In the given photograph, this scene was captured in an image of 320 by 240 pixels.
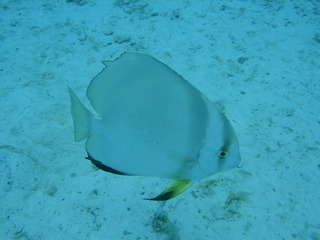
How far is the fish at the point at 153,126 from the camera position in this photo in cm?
129

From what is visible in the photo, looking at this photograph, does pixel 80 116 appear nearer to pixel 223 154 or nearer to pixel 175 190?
pixel 175 190

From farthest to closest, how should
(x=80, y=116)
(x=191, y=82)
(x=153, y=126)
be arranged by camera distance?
(x=191, y=82), (x=80, y=116), (x=153, y=126)

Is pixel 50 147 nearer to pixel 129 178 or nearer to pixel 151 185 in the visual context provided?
pixel 129 178

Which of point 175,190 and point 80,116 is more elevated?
point 80,116

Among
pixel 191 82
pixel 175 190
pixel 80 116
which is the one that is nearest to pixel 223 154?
pixel 175 190

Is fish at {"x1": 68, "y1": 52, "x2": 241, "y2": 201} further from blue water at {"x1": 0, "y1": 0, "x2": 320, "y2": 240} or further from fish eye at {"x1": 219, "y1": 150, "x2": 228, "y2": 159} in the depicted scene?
blue water at {"x1": 0, "y1": 0, "x2": 320, "y2": 240}

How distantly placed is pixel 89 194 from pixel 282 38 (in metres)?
4.34

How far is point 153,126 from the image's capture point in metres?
1.30

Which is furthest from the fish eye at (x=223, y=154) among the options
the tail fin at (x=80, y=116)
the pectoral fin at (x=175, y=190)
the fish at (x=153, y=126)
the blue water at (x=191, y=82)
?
the blue water at (x=191, y=82)

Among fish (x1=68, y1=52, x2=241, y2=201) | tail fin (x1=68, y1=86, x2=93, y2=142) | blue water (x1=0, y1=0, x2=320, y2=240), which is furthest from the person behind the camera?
blue water (x1=0, y1=0, x2=320, y2=240)

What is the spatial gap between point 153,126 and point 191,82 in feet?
8.49

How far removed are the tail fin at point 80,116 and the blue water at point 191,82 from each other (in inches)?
49.5

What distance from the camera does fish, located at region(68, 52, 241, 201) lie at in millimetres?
1294

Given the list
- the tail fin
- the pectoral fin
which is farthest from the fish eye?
the tail fin
